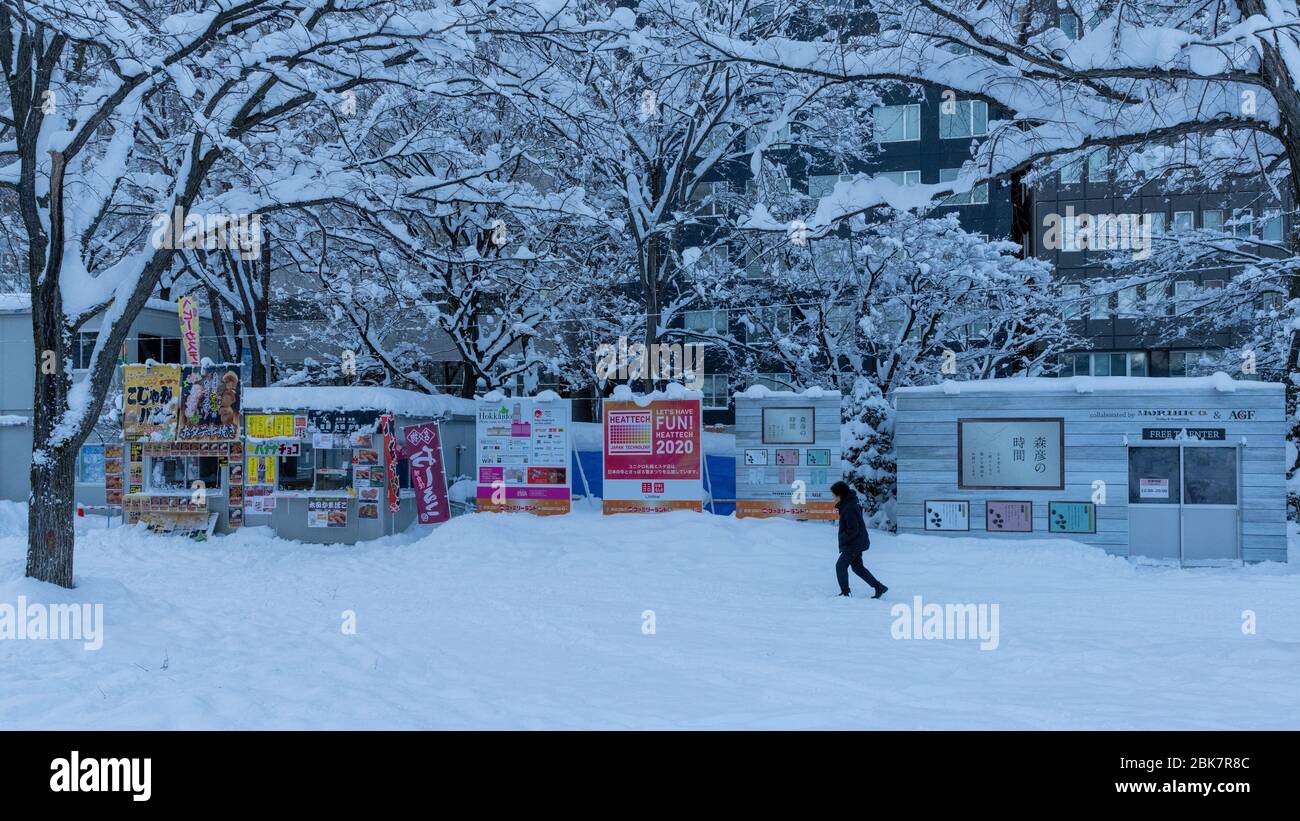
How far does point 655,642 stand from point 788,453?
8.94 metres

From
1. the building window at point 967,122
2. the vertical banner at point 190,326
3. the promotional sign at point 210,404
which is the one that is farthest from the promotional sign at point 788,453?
the building window at point 967,122

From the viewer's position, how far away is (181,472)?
63.8 feet

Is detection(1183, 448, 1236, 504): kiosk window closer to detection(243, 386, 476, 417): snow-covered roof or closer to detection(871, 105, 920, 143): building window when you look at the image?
detection(243, 386, 476, 417): snow-covered roof

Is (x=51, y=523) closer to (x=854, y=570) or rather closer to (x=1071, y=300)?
(x=854, y=570)

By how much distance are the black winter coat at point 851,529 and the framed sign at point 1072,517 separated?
211 inches

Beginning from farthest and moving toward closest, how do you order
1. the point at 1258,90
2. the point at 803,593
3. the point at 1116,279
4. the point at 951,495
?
the point at 1116,279, the point at 951,495, the point at 803,593, the point at 1258,90

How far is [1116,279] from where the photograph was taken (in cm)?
2117

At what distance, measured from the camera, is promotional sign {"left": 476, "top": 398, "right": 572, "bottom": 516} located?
18906 millimetres

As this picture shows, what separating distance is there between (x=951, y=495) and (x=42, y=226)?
1330 cm

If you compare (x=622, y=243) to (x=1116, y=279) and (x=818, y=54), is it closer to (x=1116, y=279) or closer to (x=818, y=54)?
(x=1116, y=279)

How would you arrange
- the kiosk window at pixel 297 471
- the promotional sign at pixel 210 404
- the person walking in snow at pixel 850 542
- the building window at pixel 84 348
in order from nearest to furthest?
1. the person walking in snow at pixel 850 542
2. the kiosk window at pixel 297 471
3. the promotional sign at pixel 210 404
4. the building window at pixel 84 348

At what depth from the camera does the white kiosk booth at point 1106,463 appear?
1548 cm

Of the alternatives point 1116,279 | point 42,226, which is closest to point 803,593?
point 42,226

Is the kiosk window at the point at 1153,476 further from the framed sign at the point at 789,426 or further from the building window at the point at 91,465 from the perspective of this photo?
the building window at the point at 91,465
